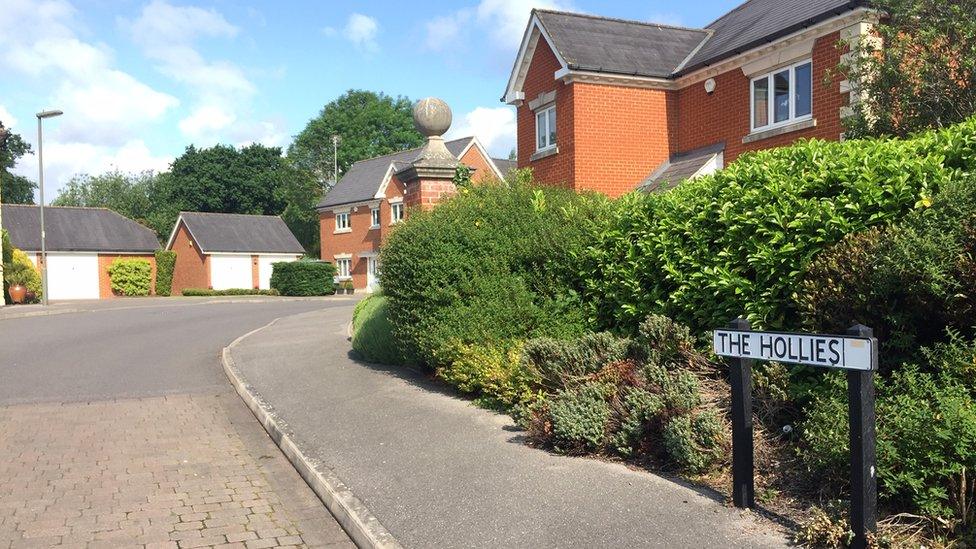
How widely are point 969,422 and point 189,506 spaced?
208 inches

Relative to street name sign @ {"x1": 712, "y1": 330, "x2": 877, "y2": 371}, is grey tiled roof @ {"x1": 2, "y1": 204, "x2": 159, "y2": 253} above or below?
above

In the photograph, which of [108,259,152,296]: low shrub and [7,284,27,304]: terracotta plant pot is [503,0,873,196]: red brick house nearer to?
[7,284,27,304]: terracotta plant pot

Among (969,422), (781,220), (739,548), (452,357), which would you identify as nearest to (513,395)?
(452,357)

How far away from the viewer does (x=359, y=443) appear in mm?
7234

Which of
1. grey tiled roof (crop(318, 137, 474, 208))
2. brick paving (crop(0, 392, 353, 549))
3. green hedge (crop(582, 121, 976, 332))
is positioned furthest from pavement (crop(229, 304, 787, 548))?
grey tiled roof (crop(318, 137, 474, 208))

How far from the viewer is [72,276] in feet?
153

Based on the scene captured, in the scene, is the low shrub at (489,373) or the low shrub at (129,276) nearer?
the low shrub at (489,373)

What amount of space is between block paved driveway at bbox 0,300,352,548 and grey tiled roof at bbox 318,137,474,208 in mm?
32095

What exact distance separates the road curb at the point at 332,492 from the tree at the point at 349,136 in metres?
70.1

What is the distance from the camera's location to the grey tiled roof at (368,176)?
149 feet

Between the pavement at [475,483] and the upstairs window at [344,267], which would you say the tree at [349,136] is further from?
the pavement at [475,483]

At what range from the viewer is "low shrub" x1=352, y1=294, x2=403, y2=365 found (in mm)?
11234

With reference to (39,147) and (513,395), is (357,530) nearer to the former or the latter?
(513,395)

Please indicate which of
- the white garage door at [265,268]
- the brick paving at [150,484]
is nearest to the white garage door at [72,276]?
the white garage door at [265,268]
